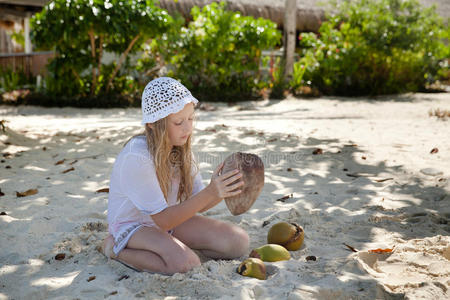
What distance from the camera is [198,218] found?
2732mm

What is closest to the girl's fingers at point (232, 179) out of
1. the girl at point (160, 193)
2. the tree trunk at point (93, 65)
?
the girl at point (160, 193)

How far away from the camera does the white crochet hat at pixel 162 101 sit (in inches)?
89.7

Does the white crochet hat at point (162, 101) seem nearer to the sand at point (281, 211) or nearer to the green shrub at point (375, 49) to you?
the sand at point (281, 211)

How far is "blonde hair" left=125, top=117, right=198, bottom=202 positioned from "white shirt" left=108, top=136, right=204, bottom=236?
0.05 m

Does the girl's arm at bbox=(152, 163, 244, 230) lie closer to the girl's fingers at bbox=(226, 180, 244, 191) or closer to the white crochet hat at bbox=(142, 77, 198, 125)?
the girl's fingers at bbox=(226, 180, 244, 191)

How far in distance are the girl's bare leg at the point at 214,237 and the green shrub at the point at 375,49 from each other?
973 cm

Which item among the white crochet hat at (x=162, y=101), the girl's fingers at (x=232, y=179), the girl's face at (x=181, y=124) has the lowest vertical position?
the girl's fingers at (x=232, y=179)

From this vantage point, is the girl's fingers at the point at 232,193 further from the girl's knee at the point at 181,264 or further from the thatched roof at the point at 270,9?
the thatched roof at the point at 270,9

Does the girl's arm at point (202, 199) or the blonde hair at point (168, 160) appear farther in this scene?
the blonde hair at point (168, 160)

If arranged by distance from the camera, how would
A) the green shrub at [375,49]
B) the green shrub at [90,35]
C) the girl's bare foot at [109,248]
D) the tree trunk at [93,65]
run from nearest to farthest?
the girl's bare foot at [109,248] < the green shrub at [90,35] < the tree trunk at [93,65] < the green shrub at [375,49]

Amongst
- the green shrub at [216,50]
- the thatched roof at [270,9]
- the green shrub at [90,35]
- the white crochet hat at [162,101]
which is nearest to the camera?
the white crochet hat at [162,101]

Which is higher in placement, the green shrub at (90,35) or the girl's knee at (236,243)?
the green shrub at (90,35)

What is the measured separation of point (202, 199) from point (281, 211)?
1250 mm

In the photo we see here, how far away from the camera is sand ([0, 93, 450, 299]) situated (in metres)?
2.15
